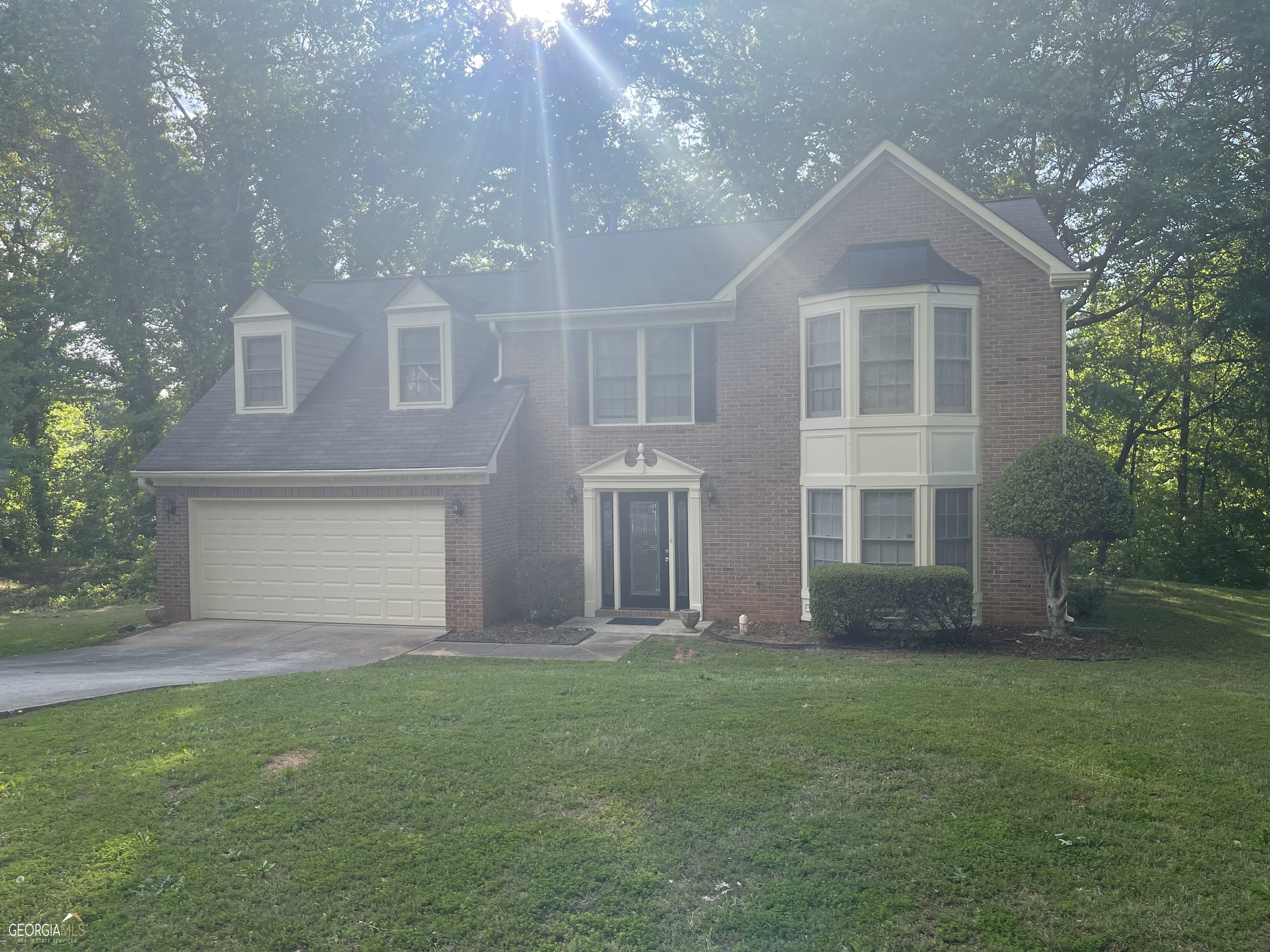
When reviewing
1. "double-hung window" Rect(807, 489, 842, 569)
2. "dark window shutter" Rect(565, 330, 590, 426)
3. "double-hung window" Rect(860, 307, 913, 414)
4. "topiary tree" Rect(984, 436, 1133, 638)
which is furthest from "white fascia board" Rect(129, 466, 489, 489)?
"topiary tree" Rect(984, 436, 1133, 638)

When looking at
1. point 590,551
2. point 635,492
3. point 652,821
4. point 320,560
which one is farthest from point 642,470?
point 652,821

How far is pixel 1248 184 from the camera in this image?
2008 cm

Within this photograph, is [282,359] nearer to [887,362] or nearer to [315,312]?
[315,312]

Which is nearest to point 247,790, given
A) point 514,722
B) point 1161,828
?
point 514,722

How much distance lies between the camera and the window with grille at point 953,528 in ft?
47.1

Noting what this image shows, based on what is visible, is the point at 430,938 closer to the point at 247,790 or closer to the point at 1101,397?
the point at 247,790

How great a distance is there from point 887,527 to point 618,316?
6.19 meters

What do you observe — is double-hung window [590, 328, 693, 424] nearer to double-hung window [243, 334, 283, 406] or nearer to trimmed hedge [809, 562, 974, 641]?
trimmed hedge [809, 562, 974, 641]

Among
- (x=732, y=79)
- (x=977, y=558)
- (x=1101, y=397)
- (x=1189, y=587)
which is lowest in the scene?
(x=1189, y=587)

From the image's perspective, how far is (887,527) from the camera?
1446 cm

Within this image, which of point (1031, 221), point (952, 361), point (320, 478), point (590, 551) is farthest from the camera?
point (590, 551)

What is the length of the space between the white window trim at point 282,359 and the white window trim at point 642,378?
628 cm

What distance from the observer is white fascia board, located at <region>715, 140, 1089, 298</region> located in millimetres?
13992

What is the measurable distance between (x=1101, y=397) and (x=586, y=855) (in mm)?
21391
